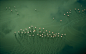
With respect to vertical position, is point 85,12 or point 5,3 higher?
point 5,3

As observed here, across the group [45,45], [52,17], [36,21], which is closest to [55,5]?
[52,17]

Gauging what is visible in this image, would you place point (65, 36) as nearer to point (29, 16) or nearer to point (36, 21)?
point (36, 21)

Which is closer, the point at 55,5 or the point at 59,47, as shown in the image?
the point at 59,47

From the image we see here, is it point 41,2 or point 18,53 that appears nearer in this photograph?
point 18,53

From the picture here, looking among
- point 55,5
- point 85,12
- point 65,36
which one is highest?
point 55,5

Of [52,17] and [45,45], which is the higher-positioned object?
[52,17]

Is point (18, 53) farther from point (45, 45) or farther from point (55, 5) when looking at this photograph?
point (55, 5)

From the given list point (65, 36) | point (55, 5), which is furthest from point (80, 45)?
point (55, 5)

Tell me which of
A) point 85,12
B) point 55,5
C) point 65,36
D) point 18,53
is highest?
point 55,5
